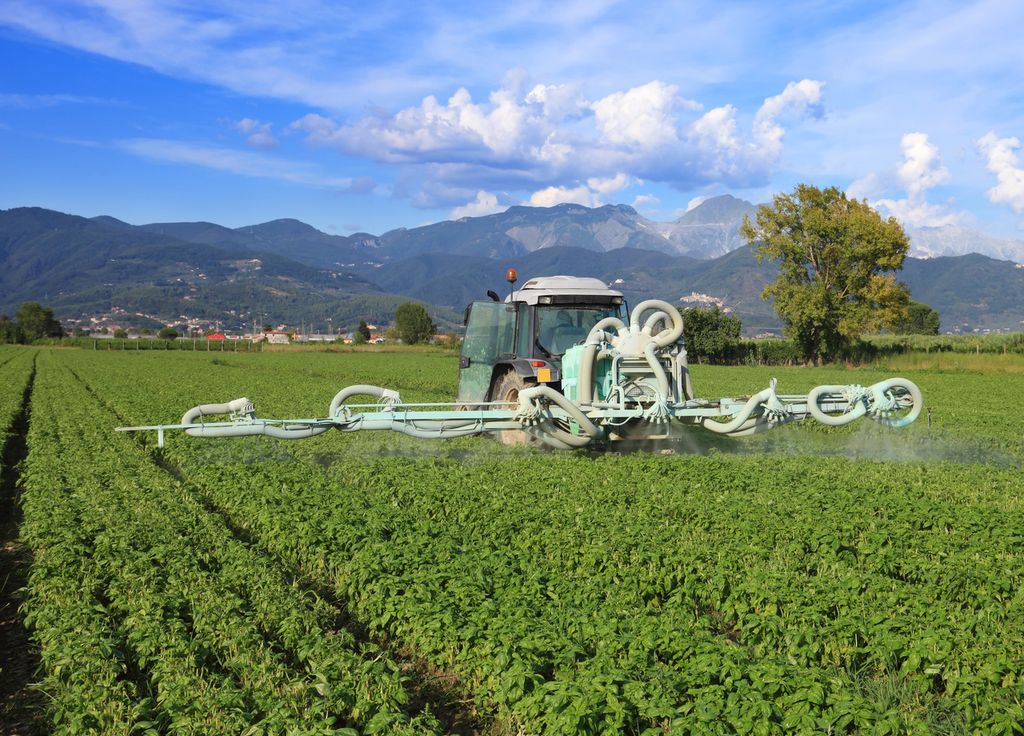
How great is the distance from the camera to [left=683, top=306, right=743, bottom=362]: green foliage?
2355 inches

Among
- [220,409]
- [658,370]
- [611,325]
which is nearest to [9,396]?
[220,409]

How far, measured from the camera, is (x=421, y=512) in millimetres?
9164

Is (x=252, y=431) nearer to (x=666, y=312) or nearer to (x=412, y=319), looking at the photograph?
(x=666, y=312)

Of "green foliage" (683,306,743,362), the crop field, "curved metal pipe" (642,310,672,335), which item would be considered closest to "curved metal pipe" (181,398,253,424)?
the crop field

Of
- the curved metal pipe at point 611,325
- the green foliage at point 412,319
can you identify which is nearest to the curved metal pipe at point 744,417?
the curved metal pipe at point 611,325

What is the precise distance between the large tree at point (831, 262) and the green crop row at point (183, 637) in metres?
46.6

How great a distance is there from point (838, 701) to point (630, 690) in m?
1.01

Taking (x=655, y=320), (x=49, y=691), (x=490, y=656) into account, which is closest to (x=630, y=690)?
(x=490, y=656)

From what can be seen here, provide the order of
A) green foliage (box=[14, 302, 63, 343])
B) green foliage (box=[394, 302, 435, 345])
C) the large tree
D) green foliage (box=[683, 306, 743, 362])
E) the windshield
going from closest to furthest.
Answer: the windshield
the large tree
green foliage (box=[683, 306, 743, 362])
green foliage (box=[14, 302, 63, 343])
green foliage (box=[394, 302, 435, 345])

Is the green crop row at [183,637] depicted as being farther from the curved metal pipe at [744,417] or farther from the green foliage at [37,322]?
the green foliage at [37,322]

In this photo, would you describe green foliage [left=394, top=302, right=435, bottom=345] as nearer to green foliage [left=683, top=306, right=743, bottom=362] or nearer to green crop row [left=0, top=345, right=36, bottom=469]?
green foliage [left=683, top=306, right=743, bottom=362]

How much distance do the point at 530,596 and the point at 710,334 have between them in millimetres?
55828

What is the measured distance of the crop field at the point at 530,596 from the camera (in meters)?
4.53

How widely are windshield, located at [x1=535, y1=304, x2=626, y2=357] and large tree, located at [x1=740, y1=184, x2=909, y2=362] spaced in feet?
131
